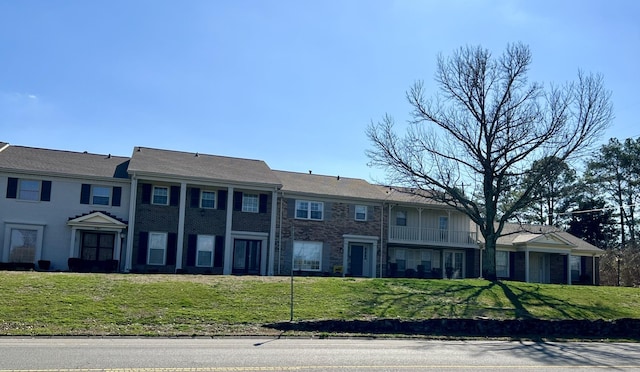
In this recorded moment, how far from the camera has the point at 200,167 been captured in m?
35.7

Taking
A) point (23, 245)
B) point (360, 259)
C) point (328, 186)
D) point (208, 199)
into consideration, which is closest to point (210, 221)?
point (208, 199)

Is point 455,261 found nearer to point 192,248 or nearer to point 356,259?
point 356,259

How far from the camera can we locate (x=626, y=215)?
6181cm

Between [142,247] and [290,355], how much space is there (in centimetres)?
2127

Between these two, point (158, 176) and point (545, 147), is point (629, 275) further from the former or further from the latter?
point (158, 176)

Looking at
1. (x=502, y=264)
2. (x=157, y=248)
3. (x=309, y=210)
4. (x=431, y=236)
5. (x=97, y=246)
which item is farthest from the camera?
(x=502, y=264)

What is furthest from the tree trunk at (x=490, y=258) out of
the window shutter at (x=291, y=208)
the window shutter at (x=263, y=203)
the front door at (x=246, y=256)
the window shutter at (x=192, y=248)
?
the window shutter at (x=192, y=248)

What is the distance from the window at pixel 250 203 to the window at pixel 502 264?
1760 centimetres

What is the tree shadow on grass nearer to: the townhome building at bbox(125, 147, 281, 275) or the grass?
the grass

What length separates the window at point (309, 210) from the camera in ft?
119

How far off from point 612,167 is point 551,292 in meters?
36.3

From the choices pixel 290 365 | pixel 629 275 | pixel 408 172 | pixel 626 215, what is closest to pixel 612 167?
pixel 626 215

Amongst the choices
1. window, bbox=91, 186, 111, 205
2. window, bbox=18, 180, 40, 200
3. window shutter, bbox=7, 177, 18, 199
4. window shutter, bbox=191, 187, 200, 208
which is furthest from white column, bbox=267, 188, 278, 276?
window shutter, bbox=7, 177, 18, 199

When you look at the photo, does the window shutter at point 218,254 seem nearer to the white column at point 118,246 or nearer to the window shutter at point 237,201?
the window shutter at point 237,201
